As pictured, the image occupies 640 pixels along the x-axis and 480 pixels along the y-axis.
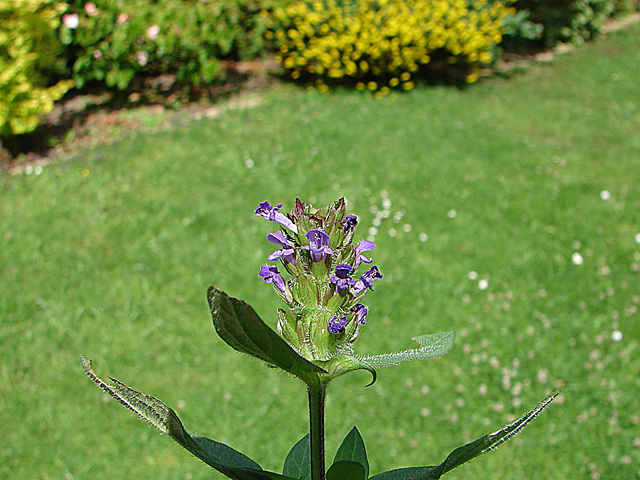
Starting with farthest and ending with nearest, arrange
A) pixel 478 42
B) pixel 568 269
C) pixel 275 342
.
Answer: pixel 478 42
pixel 568 269
pixel 275 342

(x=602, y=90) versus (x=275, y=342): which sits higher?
(x=275, y=342)

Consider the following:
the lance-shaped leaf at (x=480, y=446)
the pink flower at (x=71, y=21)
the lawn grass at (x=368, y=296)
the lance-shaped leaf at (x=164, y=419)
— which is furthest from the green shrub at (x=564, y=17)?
the lance-shaped leaf at (x=164, y=419)

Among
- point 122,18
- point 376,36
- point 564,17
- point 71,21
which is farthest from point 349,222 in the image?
point 564,17

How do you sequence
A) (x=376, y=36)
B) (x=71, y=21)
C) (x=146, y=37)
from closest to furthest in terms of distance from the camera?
(x=71, y=21)
(x=146, y=37)
(x=376, y=36)

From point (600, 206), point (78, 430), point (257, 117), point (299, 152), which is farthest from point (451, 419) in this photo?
point (257, 117)

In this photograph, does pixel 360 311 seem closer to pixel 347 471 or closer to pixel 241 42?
pixel 347 471

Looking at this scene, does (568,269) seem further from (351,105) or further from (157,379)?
(351,105)

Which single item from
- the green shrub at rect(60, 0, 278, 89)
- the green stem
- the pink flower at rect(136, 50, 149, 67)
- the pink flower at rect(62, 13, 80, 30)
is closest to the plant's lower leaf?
the green stem

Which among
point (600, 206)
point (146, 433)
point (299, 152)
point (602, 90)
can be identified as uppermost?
point (146, 433)
